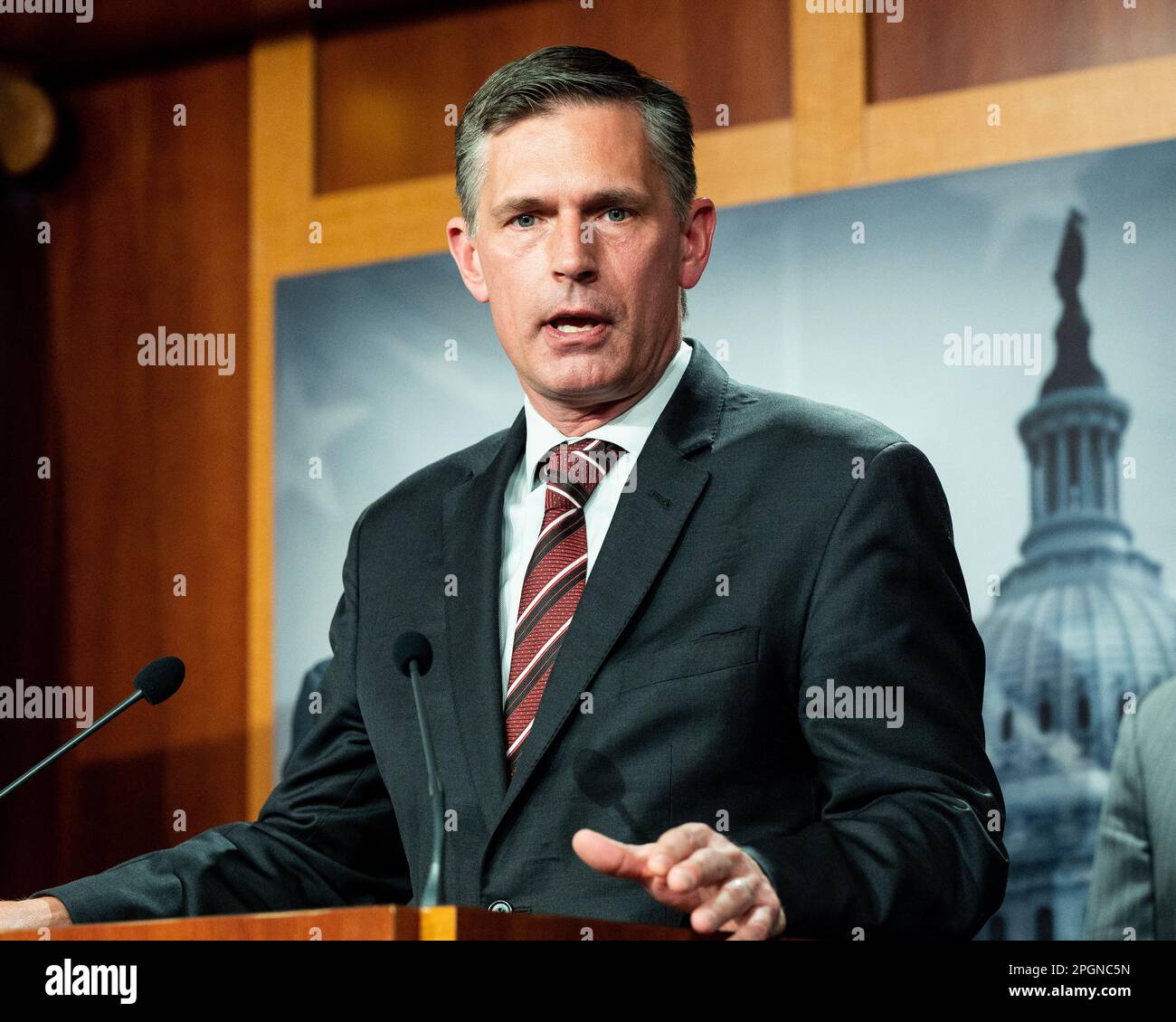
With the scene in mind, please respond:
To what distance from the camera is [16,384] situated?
472 centimetres

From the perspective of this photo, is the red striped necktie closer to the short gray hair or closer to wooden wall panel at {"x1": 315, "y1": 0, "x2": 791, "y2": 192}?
the short gray hair

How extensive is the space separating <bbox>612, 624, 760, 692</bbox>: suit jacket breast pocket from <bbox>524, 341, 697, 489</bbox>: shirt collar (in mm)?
331

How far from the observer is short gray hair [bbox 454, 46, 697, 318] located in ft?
7.20

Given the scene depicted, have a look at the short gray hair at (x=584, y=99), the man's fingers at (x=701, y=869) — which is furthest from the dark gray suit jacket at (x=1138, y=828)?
the man's fingers at (x=701, y=869)

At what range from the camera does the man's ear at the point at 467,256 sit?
7.77 ft

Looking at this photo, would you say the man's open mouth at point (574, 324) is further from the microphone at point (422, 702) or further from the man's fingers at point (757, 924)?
the man's fingers at point (757, 924)

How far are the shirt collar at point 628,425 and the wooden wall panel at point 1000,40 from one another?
6.08 ft

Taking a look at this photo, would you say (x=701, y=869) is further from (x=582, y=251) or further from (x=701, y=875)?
(x=582, y=251)

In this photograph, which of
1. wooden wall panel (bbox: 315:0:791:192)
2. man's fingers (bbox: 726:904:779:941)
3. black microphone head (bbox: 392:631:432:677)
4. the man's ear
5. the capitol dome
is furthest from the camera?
wooden wall panel (bbox: 315:0:791:192)

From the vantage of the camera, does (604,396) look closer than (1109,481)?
Yes

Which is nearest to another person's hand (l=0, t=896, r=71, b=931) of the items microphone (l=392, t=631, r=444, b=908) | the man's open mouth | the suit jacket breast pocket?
microphone (l=392, t=631, r=444, b=908)
